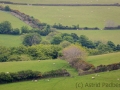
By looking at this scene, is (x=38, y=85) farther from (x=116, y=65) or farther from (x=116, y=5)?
(x=116, y=5)

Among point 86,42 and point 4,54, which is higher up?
point 86,42

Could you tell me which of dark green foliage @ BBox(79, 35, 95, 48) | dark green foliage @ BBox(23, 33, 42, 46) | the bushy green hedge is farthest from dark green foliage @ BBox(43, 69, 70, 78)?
dark green foliage @ BBox(23, 33, 42, 46)

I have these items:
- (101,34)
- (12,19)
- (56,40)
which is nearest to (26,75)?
(56,40)

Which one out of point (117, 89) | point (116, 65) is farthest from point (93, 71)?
point (117, 89)

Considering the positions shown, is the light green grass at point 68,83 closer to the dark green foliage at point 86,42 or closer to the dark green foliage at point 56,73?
the dark green foliage at point 56,73

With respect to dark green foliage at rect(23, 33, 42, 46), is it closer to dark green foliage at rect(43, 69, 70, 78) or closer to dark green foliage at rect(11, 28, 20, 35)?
dark green foliage at rect(11, 28, 20, 35)

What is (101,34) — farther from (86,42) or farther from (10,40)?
(10,40)
